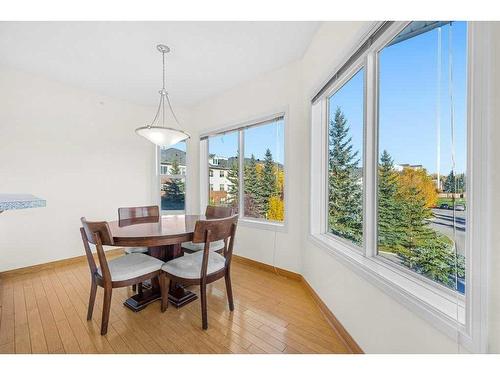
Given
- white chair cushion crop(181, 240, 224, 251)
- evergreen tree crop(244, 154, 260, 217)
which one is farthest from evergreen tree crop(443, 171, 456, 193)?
evergreen tree crop(244, 154, 260, 217)

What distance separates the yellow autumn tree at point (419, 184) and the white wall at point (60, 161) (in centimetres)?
372

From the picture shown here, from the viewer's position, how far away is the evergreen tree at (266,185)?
2912 millimetres

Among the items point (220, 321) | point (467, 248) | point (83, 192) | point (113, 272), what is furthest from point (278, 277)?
point (83, 192)

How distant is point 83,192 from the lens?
10.3 feet

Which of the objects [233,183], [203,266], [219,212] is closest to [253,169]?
[233,183]

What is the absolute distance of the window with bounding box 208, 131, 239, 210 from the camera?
3.37 m

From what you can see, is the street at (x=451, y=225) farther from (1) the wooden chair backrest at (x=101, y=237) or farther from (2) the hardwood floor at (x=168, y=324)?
(1) the wooden chair backrest at (x=101, y=237)

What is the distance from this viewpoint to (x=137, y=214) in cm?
265

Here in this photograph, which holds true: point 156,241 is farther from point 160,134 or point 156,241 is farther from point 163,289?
point 160,134

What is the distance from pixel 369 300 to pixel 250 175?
2.21 meters

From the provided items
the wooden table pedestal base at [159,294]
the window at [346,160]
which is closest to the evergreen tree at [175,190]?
the wooden table pedestal base at [159,294]

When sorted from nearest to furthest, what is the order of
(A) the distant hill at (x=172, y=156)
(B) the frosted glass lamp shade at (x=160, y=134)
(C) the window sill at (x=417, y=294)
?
(C) the window sill at (x=417, y=294) → (B) the frosted glass lamp shade at (x=160, y=134) → (A) the distant hill at (x=172, y=156)

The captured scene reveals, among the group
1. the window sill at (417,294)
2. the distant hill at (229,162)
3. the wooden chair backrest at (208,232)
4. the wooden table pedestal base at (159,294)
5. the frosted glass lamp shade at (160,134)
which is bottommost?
the wooden table pedestal base at (159,294)

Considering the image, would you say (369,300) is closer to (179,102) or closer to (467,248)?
(467,248)
